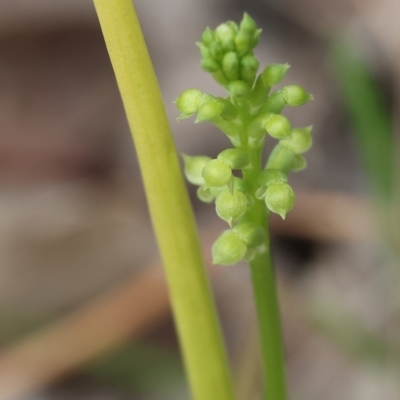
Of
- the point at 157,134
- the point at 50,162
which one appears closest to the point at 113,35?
the point at 157,134

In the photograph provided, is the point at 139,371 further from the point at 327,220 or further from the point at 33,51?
the point at 33,51

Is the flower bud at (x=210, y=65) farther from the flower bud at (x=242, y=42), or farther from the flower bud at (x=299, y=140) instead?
the flower bud at (x=299, y=140)

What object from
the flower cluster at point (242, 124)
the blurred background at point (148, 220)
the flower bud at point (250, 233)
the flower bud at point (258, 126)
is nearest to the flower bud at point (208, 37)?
the flower cluster at point (242, 124)

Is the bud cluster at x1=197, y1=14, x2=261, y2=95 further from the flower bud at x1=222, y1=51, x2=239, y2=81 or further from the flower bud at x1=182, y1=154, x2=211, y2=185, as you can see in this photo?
the flower bud at x1=182, y1=154, x2=211, y2=185

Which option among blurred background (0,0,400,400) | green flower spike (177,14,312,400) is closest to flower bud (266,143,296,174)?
green flower spike (177,14,312,400)

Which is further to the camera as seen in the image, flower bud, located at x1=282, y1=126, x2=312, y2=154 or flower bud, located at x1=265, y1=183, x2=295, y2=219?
flower bud, located at x1=282, y1=126, x2=312, y2=154

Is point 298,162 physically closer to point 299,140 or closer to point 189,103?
point 299,140
